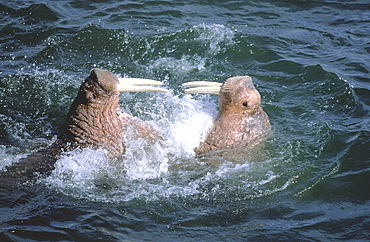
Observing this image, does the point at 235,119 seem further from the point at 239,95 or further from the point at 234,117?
the point at 239,95

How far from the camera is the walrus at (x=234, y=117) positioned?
6.75 m

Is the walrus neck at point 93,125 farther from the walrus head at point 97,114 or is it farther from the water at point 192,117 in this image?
the water at point 192,117

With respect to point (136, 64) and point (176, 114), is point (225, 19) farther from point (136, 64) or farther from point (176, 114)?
point (176, 114)

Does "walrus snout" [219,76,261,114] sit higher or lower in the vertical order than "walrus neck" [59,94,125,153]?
higher

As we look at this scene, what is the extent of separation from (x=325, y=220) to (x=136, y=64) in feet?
17.3

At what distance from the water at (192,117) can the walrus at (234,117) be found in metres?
0.19

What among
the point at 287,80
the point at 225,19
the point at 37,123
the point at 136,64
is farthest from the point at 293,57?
the point at 37,123

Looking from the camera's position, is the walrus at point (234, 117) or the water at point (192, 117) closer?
the water at point (192, 117)

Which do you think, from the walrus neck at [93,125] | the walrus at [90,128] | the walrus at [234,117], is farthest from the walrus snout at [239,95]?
the walrus neck at [93,125]

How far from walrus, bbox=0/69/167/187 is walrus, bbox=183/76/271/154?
100cm

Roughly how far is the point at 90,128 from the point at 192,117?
1585 mm

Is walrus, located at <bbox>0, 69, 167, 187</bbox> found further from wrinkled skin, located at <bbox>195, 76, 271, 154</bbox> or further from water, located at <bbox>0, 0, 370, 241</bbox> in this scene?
wrinkled skin, located at <bbox>195, 76, 271, 154</bbox>

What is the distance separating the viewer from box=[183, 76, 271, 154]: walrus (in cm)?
675

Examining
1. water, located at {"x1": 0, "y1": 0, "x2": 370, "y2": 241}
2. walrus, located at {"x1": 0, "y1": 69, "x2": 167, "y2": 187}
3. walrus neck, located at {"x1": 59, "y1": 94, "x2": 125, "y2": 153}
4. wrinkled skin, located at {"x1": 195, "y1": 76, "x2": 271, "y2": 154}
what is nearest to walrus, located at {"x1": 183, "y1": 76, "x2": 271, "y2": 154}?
→ wrinkled skin, located at {"x1": 195, "y1": 76, "x2": 271, "y2": 154}
